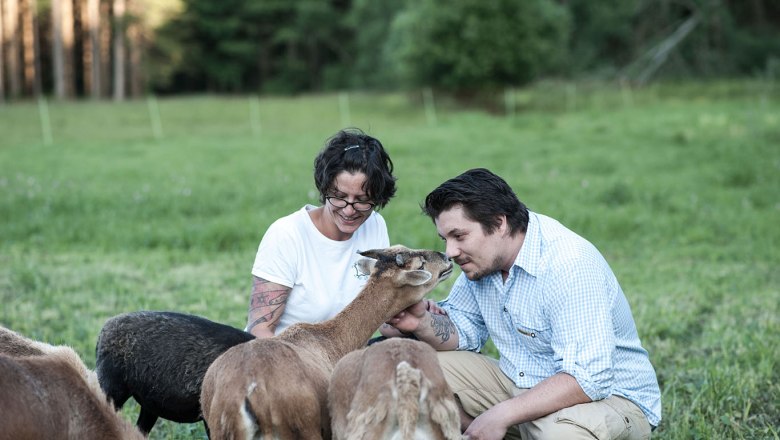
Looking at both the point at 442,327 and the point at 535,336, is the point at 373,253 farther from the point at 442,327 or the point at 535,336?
the point at 535,336

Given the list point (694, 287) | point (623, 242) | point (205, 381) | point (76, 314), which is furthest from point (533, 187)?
point (205, 381)

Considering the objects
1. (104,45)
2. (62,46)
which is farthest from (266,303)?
(104,45)

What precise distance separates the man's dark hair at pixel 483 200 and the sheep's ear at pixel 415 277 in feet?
1.22

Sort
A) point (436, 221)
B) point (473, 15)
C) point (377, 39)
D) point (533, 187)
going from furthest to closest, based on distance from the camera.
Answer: point (377, 39) < point (473, 15) < point (533, 187) < point (436, 221)

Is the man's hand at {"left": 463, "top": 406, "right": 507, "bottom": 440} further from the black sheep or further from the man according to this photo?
the black sheep

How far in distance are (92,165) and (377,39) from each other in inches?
1472

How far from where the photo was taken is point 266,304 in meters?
5.55

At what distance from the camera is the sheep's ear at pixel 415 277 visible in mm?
5180

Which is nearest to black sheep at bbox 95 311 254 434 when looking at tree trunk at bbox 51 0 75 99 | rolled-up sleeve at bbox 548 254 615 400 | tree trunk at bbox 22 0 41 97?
rolled-up sleeve at bbox 548 254 615 400

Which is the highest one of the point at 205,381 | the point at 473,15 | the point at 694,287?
the point at 473,15

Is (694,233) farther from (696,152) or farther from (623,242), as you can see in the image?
(696,152)

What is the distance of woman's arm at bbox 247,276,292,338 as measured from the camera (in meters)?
5.53

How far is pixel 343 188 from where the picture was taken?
5484 mm

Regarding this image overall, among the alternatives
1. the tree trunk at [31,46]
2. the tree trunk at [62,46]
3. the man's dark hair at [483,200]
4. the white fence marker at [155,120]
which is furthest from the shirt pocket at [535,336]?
the tree trunk at [31,46]
